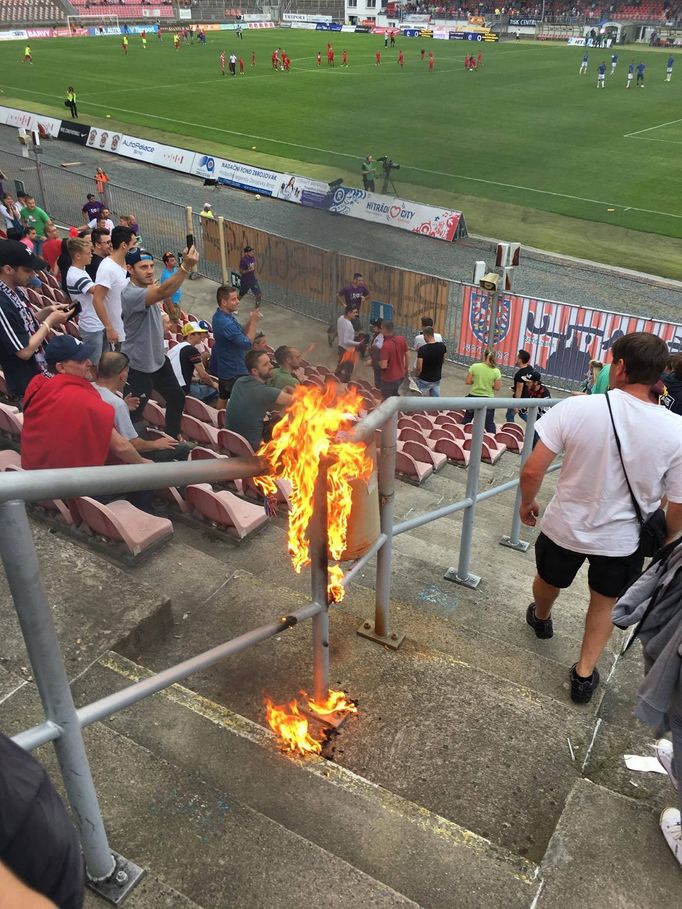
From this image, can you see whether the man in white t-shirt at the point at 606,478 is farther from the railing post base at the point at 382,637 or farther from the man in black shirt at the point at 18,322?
the man in black shirt at the point at 18,322

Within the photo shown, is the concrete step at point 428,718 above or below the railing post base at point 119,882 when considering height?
below

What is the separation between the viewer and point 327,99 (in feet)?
126

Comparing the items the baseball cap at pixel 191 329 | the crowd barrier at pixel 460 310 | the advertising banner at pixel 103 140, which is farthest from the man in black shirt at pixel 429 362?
the advertising banner at pixel 103 140

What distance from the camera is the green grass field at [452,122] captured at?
2131cm

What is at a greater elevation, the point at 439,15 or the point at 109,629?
the point at 439,15

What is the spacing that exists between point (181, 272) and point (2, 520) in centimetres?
442

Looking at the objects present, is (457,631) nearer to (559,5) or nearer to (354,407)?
(354,407)

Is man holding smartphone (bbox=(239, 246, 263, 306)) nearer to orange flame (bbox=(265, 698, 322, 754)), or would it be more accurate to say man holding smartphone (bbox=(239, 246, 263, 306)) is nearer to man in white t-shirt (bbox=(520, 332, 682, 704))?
man in white t-shirt (bbox=(520, 332, 682, 704))

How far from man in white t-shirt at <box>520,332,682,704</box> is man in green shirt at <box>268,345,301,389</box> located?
Result: 7.19 ft

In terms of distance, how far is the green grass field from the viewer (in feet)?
69.9

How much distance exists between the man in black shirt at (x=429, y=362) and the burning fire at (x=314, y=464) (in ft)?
22.9

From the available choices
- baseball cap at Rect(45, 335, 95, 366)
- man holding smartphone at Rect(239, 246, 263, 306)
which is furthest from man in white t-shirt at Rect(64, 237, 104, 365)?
man holding smartphone at Rect(239, 246, 263, 306)

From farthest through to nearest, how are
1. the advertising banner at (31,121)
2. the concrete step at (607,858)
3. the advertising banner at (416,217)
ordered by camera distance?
the advertising banner at (31,121) → the advertising banner at (416,217) → the concrete step at (607,858)

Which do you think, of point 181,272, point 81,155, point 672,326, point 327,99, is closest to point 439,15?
point 327,99
